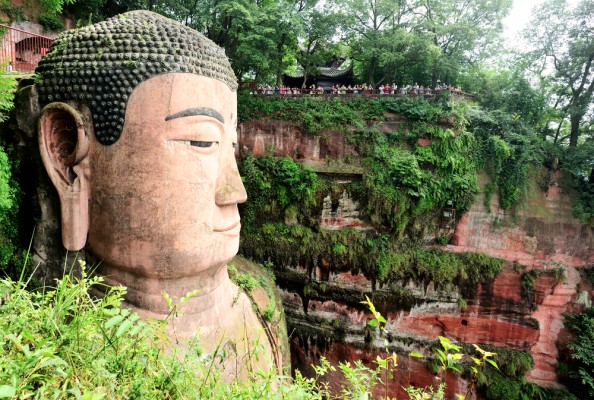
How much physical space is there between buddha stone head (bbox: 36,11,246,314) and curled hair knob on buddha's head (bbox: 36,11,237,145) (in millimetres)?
12

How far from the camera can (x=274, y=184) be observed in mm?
11477

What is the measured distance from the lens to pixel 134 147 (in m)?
4.04

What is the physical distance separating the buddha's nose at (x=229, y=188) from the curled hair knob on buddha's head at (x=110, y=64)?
1.27m

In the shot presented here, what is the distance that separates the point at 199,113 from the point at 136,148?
843 millimetres

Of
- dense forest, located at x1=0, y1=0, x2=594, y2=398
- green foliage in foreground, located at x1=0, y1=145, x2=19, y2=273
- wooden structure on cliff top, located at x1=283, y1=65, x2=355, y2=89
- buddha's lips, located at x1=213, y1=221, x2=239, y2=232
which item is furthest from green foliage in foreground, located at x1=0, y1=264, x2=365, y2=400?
wooden structure on cliff top, located at x1=283, y1=65, x2=355, y2=89

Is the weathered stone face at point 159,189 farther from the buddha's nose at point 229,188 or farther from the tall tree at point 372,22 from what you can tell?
the tall tree at point 372,22

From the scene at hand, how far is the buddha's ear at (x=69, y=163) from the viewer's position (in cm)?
407

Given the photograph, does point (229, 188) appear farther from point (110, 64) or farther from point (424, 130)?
point (424, 130)

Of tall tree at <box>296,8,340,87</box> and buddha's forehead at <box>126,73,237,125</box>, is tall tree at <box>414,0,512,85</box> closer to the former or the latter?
tall tree at <box>296,8,340,87</box>

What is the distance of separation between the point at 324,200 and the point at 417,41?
274 inches

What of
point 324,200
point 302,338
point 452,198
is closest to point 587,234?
point 452,198

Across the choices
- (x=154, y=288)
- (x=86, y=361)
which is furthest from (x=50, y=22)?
(x=86, y=361)

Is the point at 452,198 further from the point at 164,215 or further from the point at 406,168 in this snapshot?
the point at 164,215

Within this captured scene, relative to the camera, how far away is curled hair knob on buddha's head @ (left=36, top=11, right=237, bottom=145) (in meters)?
4.04
